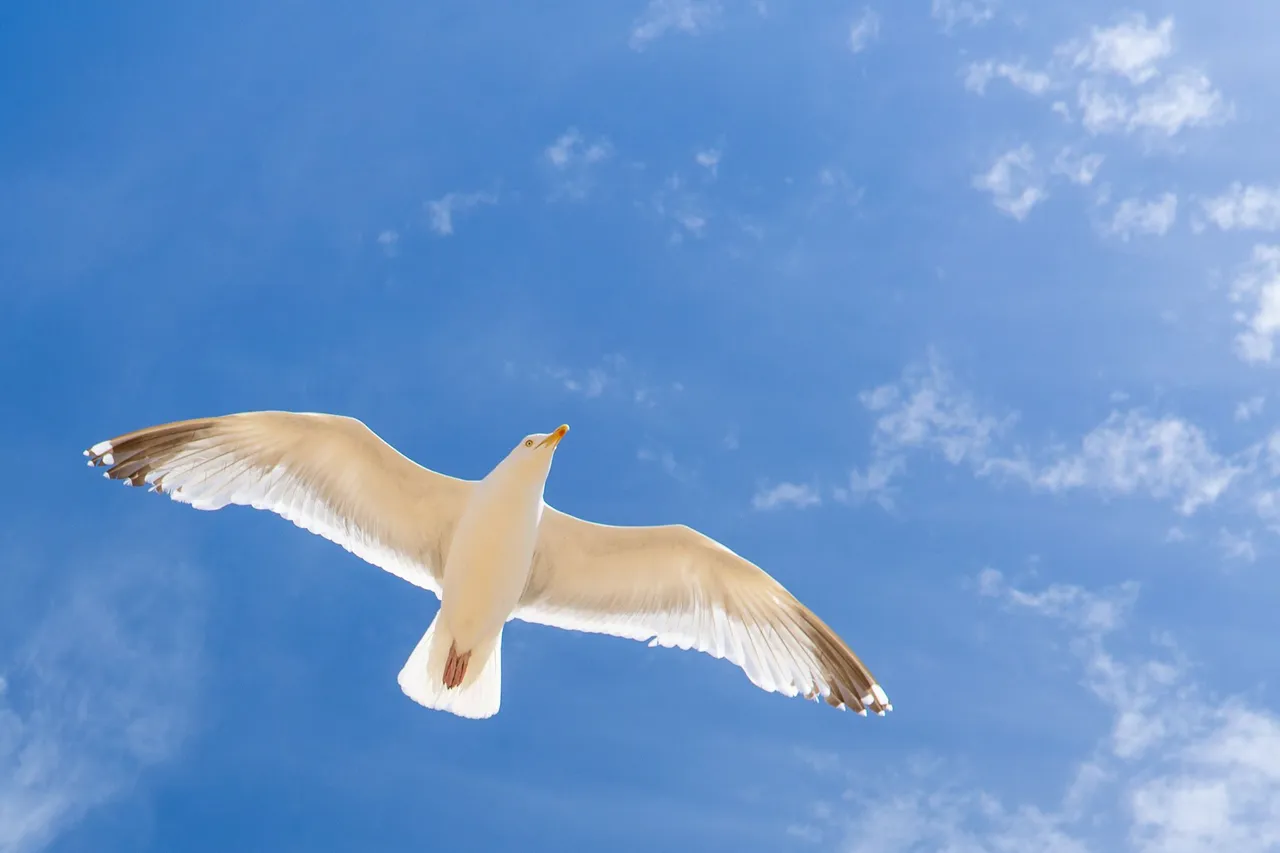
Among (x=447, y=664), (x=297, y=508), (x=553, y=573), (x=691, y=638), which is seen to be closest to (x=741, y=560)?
(x=691, y=638)

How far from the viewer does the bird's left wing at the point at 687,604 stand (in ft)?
26.9

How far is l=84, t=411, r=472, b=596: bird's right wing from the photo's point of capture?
7938 mm

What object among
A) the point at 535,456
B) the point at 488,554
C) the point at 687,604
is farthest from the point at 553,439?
the point at 687,604

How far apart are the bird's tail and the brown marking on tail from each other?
0.04 ft

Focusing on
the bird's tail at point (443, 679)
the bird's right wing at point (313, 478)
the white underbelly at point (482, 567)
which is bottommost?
the bird's tail at point (443, 679)

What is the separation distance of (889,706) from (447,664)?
2.62 metres

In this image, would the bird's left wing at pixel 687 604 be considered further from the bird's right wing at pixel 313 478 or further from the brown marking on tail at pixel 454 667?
the bird's right wing at pixel 313 478

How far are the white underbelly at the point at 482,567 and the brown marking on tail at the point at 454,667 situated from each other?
0.19 ft

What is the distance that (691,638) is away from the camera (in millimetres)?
8383

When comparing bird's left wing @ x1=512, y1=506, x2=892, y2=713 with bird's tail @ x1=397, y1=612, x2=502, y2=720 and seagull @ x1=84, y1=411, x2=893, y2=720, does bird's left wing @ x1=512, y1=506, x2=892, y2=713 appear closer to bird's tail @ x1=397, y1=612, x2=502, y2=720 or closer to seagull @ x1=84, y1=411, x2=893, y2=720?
seagull @ x1=84, y1=411, x2=893, y2=720

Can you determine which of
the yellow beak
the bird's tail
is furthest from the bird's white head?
the bird's tail

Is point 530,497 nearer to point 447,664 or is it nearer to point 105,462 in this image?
point 447,664

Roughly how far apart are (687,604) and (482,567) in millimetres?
1328

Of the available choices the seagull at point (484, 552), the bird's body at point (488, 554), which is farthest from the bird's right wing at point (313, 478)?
the bird's body at point (488, 554)
